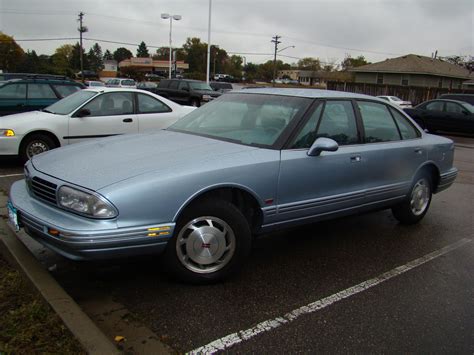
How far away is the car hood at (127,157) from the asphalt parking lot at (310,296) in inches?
24.6

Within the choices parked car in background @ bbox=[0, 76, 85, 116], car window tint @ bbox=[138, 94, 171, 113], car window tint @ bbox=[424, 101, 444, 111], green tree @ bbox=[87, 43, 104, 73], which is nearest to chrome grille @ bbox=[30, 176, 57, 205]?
car window tint @ bbox=[138, 94, 171, 113]

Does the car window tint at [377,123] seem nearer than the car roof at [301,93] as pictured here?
No

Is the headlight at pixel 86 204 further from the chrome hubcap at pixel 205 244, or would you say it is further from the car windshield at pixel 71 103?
the car windshield at pixel 71 103

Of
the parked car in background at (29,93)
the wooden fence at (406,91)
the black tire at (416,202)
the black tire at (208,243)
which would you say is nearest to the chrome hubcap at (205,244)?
the black tire at (208,243)

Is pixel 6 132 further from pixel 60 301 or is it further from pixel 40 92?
pixel 60 301

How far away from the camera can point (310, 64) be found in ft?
383

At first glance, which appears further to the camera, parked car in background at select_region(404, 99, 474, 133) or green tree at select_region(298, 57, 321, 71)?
green tree at select_region(298, 57, 321, 71)

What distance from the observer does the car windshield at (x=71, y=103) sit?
25.3 ft

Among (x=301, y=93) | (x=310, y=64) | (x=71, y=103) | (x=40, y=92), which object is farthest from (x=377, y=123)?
(x=310, y=64)

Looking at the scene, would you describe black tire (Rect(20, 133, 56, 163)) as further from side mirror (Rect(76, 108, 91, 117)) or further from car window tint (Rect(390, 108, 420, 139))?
car window tint (Rect(390, 108, 420, 139))

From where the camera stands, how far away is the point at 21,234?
432cm

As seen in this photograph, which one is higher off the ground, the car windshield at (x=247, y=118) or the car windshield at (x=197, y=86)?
the car windshield at (x=197, y=86)

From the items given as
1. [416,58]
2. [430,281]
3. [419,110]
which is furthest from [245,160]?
[416,58]

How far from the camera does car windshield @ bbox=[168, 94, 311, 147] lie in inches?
153
